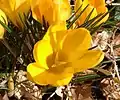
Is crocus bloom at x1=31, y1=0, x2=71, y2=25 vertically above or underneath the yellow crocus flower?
above

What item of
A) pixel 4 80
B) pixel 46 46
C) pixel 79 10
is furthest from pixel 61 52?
pixel 4 80

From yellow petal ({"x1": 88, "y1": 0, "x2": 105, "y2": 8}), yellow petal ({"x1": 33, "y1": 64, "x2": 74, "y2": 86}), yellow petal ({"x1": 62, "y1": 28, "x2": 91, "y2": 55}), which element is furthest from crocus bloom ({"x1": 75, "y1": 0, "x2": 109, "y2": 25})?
yellow petal ({"x1": 33, "y1": 64, "x2": 74, "y2": 86})

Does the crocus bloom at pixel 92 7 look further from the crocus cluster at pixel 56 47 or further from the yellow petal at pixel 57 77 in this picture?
the yellow petal at pixel 57 77

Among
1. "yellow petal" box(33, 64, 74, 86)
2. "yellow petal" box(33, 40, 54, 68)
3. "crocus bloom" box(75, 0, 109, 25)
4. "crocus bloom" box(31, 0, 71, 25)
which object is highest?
"crocus bloom" box(31, 0, 71, 25)

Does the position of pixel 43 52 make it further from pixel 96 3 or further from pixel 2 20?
pixel 96 3

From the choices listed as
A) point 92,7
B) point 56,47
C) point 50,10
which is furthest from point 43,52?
point 92,7

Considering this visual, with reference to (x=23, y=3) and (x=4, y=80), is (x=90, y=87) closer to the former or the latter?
(x=4, y=80)

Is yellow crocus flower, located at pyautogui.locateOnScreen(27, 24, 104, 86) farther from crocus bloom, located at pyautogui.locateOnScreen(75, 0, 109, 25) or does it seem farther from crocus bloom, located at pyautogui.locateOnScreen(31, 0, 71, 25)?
crocus bloom, located at pyautogui.locateOnScreen(75, 0, 109, 25)
